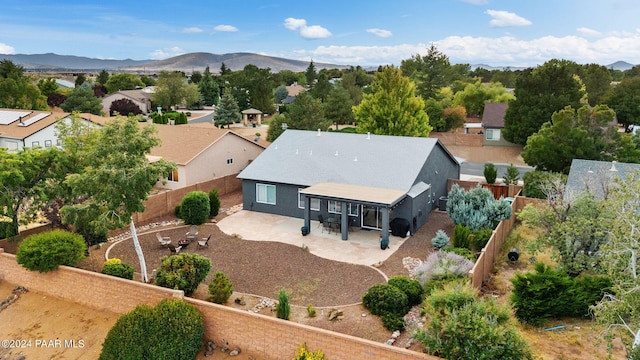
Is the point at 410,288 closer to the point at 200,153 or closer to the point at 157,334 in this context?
the point at 157,334

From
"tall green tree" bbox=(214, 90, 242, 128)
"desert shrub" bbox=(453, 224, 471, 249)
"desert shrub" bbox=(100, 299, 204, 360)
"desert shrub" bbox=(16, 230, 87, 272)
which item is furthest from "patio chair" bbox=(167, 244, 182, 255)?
"tall green tree" bbox=(214, 90, 242, 128)

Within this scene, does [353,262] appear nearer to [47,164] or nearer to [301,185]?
[301,185]

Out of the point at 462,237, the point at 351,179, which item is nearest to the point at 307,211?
the point at 351,179

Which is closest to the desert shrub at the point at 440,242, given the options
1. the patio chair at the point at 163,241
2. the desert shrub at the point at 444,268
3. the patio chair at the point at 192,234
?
the desert shrub at the point at 444,268

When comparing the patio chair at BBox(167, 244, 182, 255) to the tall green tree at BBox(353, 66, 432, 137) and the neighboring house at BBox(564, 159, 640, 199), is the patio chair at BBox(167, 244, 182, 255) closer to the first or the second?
the neighboring house at BBox(564, 159, 640, 199)

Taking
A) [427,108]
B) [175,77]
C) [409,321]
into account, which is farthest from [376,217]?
[175,77]
